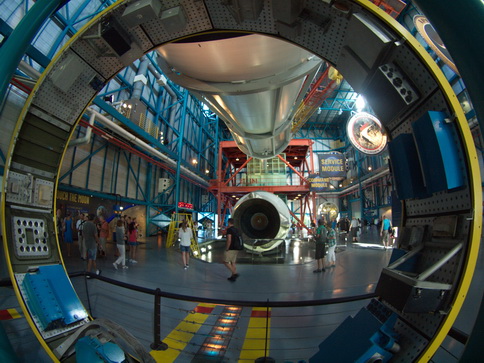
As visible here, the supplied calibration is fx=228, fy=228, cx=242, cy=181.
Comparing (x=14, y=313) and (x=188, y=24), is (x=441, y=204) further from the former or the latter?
(x=14, y=313)

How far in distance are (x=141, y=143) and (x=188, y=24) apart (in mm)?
11657

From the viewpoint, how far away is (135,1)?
2.22 metres

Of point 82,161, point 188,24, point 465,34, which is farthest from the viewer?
point 82,161

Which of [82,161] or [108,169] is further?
[108,169]

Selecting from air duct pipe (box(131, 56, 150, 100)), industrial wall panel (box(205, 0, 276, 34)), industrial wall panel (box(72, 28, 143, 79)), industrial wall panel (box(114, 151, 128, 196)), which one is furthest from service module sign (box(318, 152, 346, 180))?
industrial wall panel (box(72, 28, 143, 79))

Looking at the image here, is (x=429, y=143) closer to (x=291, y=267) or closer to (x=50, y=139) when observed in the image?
(x=50, y=139)

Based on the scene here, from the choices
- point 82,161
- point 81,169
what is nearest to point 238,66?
point 82,161

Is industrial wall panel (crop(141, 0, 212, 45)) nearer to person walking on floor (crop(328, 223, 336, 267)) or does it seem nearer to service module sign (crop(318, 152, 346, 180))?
person walking on floor (crop(328, 223, 336, 267))

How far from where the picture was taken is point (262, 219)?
9109 millimetres

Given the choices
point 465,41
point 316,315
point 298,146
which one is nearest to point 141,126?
point 298,146

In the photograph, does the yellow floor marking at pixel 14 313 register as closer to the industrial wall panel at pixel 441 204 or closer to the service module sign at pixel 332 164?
the industrial wall panel at pixel 441 204

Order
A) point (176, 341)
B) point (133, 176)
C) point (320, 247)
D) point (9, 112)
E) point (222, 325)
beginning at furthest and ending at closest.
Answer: point (133, 176) < point (9, 112) < point (320, 247) < point (222, 325) < point (176, 341)

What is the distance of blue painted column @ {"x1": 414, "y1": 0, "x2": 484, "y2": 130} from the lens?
1224 mm

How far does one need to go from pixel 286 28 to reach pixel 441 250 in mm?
2346
